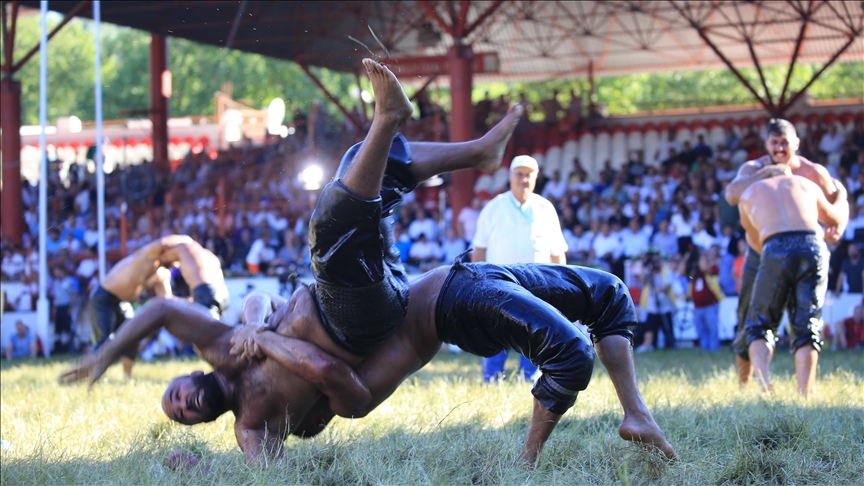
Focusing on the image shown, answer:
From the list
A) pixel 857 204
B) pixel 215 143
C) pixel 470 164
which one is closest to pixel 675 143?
pixel 857 204

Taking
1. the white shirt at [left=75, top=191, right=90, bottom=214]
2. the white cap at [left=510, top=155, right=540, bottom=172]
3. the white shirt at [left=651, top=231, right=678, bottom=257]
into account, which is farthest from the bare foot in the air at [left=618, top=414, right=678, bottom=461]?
the white shirt at [left=75, top=191, right=90, bottom=214]

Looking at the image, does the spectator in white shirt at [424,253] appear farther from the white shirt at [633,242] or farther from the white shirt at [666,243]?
the white shirt at [666,243]

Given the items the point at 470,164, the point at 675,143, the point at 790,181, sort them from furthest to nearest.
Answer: the point at 675,143, the point at 790,181, the point at 470,164

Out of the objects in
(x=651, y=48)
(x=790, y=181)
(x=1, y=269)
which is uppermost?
(x=651, y=48)

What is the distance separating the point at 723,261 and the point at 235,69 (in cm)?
3540

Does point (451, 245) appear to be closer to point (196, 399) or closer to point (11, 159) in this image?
point (196, 399)

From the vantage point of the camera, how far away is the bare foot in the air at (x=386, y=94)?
2.79 m

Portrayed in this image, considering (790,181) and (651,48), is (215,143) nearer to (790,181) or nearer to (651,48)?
(651,48)

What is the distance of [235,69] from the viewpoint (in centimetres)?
4334

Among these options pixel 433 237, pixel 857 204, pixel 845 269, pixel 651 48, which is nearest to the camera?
pixel 845 269

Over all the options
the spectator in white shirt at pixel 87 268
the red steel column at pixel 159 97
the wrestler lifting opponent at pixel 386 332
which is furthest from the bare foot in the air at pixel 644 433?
the red steel column at pixel 159 97

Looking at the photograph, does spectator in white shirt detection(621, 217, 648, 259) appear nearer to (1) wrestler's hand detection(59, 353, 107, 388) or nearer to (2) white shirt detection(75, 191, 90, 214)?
(1) wrestler's hand detection(59, 353, 107, 388)

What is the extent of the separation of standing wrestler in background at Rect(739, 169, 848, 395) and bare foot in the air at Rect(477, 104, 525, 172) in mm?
3154

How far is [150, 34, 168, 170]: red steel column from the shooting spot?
21781mm
